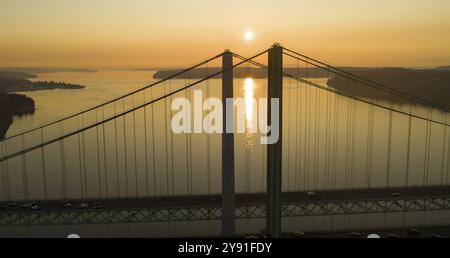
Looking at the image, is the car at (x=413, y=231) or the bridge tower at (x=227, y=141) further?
the car at (x=413, y=231)

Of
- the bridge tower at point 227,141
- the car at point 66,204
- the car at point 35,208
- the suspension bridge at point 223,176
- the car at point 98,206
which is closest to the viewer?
the bridge tower at point 227,141

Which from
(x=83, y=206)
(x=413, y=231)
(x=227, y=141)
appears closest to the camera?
(x=227, y=141)

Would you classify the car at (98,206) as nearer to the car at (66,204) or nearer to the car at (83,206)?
the car at (83,206)

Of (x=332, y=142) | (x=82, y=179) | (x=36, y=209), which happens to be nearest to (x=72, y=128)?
(x=82, y=179)

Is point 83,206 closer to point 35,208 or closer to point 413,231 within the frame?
point 35,208

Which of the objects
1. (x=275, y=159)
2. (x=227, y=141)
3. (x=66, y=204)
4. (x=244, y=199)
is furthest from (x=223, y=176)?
(x=66, y=204)

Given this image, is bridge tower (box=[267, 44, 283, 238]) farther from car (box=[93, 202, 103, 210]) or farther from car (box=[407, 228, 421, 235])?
car (box=[93, 202, 103, 210])

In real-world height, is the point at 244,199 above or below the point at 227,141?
below

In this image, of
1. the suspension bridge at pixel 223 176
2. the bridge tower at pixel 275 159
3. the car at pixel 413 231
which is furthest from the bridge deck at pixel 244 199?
the bridge tower at pixel 275 159

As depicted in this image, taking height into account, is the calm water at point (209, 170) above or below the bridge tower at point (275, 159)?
below

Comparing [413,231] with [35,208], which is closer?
[413,231]
